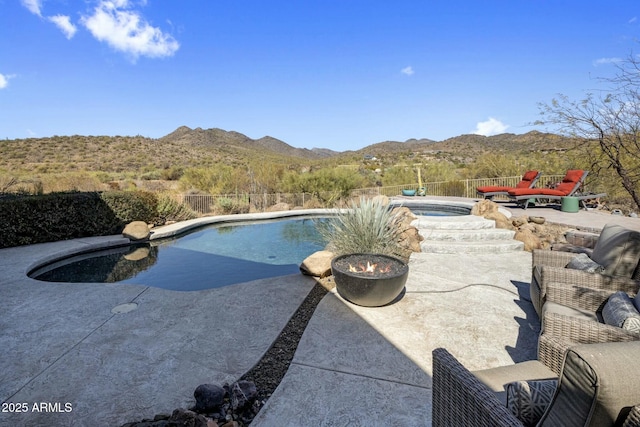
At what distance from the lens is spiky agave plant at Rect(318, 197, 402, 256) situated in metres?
4.48

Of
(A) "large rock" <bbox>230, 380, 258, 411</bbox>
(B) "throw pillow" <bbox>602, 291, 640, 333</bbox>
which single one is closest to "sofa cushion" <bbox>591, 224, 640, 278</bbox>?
(B) "throw pillow" <bbox>602, 291, 640, 333</bbox>

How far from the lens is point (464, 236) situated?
5.96 metres

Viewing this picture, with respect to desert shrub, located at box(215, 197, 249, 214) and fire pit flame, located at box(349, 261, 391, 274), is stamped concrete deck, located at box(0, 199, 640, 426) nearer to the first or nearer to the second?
fire pit flame, located at box(349, 261, 391, 274)

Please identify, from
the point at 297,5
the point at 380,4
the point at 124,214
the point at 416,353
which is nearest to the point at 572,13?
the point at 380,4

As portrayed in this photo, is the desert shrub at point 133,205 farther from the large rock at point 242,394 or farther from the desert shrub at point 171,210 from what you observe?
the large rock at point 242,394

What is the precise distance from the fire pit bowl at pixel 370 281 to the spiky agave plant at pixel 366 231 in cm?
72

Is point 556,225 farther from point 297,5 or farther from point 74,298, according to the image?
point 297,5

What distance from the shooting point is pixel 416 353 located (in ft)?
8.45

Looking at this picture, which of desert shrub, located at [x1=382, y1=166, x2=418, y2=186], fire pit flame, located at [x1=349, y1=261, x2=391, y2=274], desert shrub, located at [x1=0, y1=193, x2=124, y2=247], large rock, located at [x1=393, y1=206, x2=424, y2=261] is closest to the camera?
fire pit flame, located at [x1=349, y1=261, x2=391, y2=274]

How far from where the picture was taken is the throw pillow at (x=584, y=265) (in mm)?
2793

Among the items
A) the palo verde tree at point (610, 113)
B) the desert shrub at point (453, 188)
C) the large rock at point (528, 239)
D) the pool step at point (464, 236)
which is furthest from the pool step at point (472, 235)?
the desert shrub at point (453, 188)

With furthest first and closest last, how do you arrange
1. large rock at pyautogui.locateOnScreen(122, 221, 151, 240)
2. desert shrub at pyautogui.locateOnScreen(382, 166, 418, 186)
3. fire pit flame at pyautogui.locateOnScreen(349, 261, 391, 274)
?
desert shrub at pyautogui.locateOnScreen(382, 166, 418, 186), large rock at pyautogui.locateOnScreen(122, 221, 151, 240), fire pit flame at pyautogui.locateOnScreen(349, 261, 391, 274)

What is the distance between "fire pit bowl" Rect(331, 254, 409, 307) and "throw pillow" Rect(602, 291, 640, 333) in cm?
160

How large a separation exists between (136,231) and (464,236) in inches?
279
